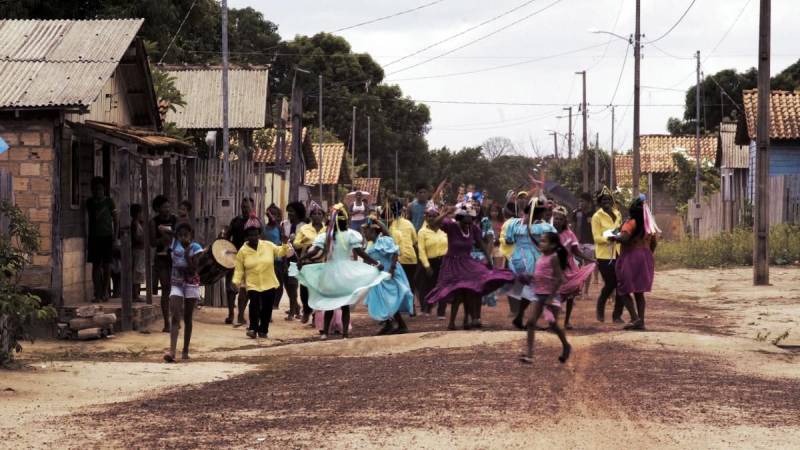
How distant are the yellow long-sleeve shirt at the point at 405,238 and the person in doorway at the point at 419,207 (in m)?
1.54

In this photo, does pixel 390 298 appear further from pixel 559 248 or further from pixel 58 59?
pixel 58 59

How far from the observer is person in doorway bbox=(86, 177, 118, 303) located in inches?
753

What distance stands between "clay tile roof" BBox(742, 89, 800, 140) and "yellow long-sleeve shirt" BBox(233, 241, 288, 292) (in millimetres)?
23826

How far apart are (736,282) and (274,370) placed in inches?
622

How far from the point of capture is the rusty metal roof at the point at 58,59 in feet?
56.4

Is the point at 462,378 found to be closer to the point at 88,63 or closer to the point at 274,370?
the point at 274,370

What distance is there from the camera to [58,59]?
18.5 metres

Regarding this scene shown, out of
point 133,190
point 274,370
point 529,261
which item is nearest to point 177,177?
point 133,190

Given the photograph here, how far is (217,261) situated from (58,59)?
404 centimetres

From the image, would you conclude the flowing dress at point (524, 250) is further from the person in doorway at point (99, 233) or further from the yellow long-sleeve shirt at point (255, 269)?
the person in doorway at point (99, 233)

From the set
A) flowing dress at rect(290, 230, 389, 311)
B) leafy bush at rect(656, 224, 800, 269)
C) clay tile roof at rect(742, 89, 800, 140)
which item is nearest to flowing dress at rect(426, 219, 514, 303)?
flowing dress at rect(290, 230, 389, 311)

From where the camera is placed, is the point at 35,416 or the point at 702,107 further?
the point at 702,107

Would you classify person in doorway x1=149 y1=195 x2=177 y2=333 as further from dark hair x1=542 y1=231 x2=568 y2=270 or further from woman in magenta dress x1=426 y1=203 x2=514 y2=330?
dark hair x1=542 y1=231 x2=568 y2=270

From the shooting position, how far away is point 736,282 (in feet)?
90.7
